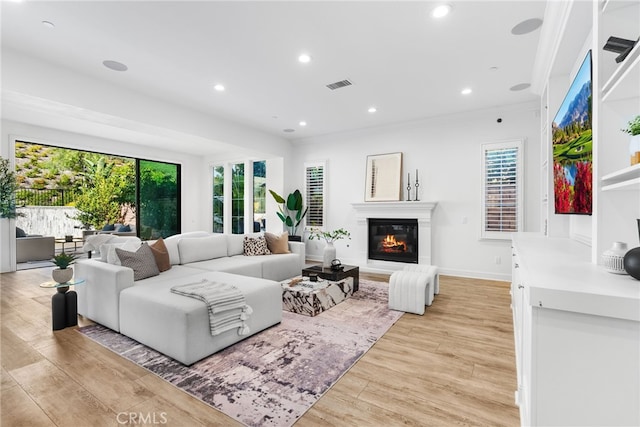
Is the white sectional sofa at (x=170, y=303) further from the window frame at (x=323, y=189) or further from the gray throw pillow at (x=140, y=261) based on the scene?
the window frame at (x=323, y=189)

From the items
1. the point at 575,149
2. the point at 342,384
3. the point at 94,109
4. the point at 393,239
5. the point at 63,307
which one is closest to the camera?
the point at 342,384

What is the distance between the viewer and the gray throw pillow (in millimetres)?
3176

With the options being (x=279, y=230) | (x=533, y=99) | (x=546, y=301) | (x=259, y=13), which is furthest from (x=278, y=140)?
(x=546, y=301)

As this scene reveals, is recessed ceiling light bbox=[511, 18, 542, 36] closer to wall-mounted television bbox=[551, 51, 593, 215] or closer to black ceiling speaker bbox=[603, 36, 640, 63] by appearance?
wall-mounted television bbox=[551, 51, 593, 215]

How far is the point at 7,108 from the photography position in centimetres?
476

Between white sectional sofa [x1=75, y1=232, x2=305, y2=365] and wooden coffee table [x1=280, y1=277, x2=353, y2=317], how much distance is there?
0.40m

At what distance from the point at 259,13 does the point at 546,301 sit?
291 centimetres

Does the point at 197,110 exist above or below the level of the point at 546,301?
above

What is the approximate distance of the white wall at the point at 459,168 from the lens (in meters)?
4.80

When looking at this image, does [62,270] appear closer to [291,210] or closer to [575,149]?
[291,210]

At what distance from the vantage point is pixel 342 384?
2078 mm

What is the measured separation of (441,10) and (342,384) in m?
3.10

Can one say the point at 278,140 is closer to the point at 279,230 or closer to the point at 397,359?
the point at 279,230

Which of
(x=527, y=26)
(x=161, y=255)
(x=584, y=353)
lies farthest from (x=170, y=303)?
(x=527, y=26)
